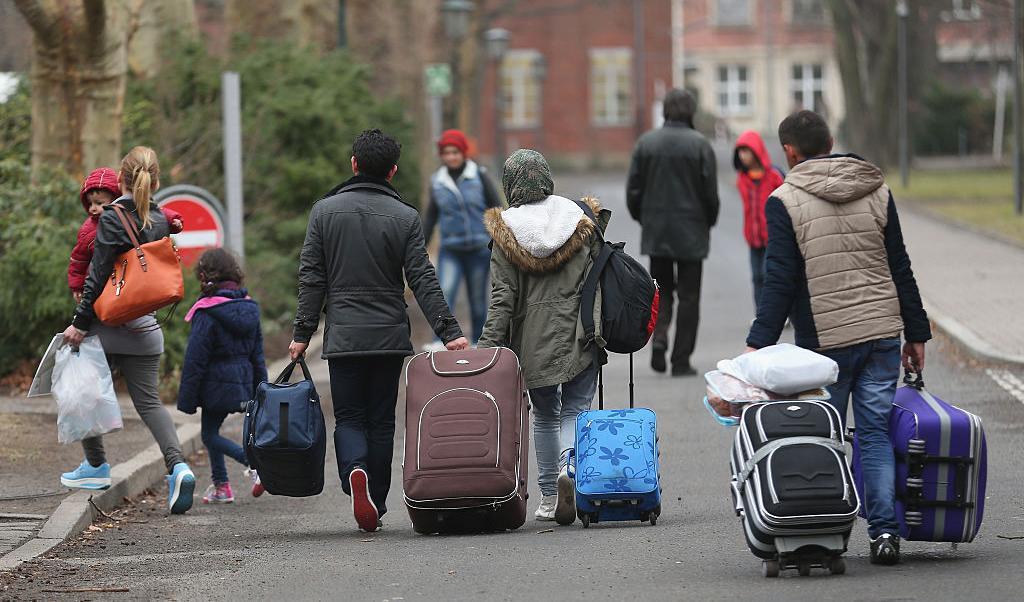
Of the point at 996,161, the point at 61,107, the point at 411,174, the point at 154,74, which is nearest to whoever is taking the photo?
the point at 61,107

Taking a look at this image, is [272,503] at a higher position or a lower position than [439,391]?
lower

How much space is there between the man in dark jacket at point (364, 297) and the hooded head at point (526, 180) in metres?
0.49

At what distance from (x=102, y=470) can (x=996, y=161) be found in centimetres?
4806

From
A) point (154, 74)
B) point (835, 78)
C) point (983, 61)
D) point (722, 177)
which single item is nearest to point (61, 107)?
point (154, 74)

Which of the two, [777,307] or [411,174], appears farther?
[411,174]

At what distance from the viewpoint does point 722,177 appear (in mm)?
47344

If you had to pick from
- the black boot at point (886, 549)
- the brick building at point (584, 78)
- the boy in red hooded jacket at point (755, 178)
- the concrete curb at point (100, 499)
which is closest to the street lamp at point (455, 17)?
the boy in red hooded jacket at point (755, 178)

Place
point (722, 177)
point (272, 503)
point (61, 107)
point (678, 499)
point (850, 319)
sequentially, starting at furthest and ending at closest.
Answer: point (722, 177)
point (61, 107)
point (272, 503)
point (678, 499)
point (850, 319)

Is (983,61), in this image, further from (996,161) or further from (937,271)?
(937,271)

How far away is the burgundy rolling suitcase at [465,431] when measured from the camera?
7.63 meters

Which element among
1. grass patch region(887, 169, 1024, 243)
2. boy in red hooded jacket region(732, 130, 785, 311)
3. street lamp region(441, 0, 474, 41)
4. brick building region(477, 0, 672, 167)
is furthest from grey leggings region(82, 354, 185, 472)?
brick building region(477, 0, 672, 167)

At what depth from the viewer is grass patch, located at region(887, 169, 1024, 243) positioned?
28.3m

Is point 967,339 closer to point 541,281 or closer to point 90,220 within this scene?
point 541,281

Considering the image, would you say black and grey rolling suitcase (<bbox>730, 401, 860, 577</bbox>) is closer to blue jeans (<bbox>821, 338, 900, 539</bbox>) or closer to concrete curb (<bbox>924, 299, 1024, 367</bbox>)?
blue jeans (<bbox>821, 338, 900, 539</bbox>)
